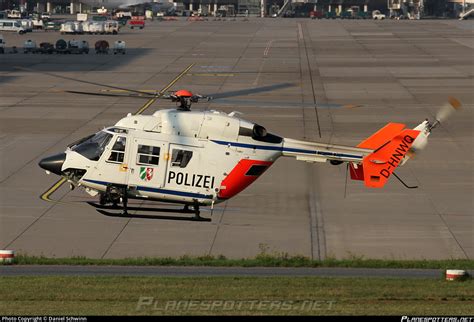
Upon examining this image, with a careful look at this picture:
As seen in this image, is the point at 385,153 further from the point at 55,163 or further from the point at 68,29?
the point at 68,29

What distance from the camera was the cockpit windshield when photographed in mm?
27953

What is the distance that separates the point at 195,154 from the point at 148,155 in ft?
4.26

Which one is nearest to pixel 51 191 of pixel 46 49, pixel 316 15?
pixel 46 49

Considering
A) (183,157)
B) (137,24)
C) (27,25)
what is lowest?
(137,24)

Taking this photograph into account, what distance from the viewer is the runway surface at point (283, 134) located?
3303 cm

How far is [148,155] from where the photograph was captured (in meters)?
27.5

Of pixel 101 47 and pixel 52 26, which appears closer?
pixel 101 47

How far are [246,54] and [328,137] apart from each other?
50.8m

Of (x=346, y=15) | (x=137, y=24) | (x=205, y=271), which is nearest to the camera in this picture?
(x=205, y=271)

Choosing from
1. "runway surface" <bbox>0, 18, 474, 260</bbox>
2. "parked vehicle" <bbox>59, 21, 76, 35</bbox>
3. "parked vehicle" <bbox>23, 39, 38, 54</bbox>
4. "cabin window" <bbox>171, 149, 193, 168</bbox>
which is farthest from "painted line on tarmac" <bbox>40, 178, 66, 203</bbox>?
"parked vehicle" <bbox>59, 21, 76, 35</bbox>

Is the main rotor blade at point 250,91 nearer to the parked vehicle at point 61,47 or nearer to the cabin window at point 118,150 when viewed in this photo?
the parked vehicle at point 61,47

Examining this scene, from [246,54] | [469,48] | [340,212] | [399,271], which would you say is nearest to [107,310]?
[399,271]

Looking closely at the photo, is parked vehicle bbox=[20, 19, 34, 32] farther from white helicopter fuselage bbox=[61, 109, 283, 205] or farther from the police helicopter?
white helicopter fuselage bbox=[61, 109, 283, 205]

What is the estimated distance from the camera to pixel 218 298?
80.1ft
